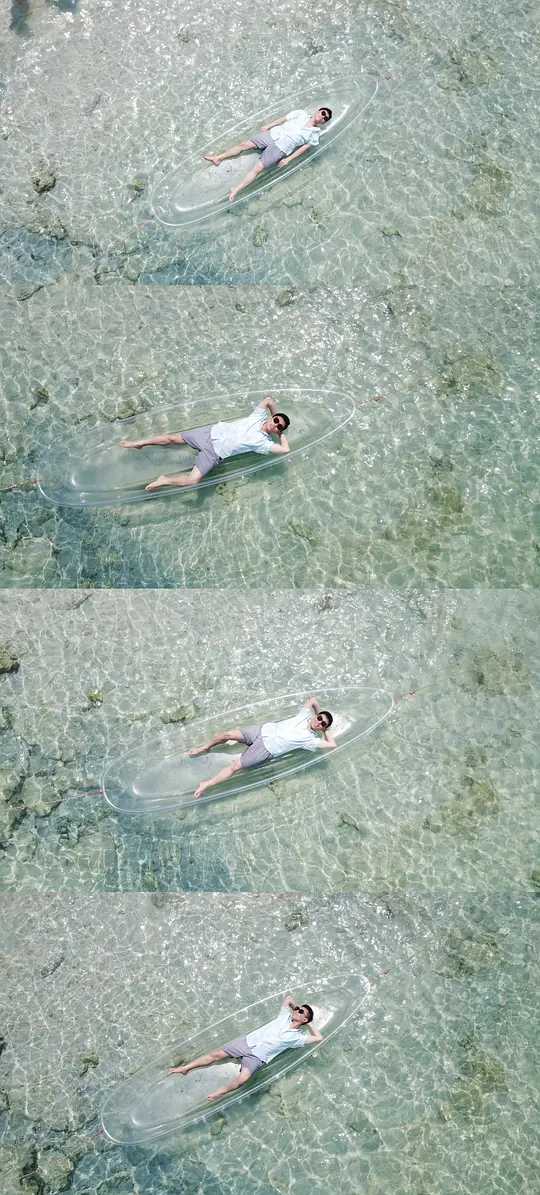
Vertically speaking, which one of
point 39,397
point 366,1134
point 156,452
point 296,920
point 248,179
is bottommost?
point 366,1134

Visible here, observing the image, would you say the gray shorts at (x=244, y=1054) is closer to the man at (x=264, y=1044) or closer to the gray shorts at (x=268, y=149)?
the man at (x=264, y=1044)

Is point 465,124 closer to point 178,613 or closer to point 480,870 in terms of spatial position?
point 178,613

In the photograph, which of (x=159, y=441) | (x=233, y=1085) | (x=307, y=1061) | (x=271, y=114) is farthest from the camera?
(x=271, y=114)

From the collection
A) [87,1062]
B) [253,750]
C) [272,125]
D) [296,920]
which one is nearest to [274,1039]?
[296,920]

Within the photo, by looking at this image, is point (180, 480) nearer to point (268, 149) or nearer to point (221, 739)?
point (221, 739)

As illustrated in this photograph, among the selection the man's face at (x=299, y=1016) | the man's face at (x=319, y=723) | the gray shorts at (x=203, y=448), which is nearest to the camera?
the man's face at (x=299, y=1016)

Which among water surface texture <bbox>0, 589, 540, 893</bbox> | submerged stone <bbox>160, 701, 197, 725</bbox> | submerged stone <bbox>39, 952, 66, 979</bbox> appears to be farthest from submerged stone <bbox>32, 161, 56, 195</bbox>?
submerged stone <bbox>39, 952, 66, 979</bbox>

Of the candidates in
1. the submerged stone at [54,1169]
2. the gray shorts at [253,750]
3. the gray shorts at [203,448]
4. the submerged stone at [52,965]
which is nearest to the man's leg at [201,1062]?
the submerged stone at [54,1169]

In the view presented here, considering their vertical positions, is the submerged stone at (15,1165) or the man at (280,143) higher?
the man at (280,143)
